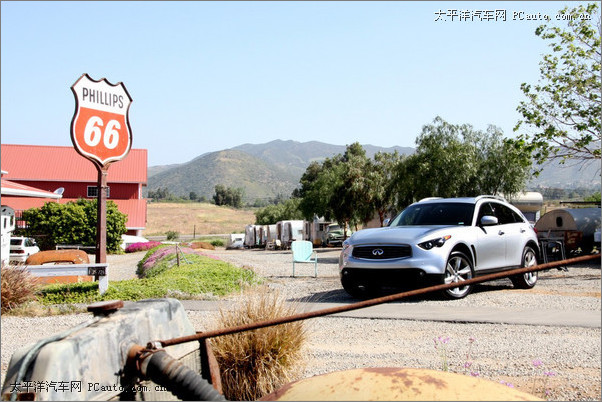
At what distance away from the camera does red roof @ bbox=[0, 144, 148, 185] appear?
51.8 meters

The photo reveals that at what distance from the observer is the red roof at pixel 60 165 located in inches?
2039

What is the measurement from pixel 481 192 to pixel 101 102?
2273cm

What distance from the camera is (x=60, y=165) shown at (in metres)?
53.1

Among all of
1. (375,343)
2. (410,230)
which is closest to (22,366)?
(375,343)

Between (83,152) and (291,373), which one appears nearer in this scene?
(291,373)

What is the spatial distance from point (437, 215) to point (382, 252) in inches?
74.2

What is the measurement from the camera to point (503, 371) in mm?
5645

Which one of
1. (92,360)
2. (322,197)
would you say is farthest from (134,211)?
(92,360)

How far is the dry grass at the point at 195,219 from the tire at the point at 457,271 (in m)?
84.2

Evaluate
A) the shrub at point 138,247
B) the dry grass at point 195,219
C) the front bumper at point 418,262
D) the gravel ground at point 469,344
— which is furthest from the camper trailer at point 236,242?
the front bumper at point 418,262

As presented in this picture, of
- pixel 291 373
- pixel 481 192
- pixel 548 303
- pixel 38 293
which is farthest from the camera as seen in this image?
pixel 481 192

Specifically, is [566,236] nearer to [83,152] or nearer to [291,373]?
[83,152]

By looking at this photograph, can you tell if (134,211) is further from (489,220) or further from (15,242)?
(489,220)

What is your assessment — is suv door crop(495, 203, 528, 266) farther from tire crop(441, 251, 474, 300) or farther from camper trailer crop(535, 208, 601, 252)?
camper trailer crop(535, 208, 601, 252)
